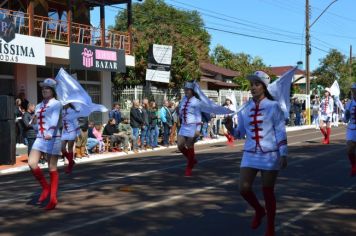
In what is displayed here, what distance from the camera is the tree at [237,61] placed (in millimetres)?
68956

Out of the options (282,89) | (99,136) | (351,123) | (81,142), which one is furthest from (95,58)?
(282,89)

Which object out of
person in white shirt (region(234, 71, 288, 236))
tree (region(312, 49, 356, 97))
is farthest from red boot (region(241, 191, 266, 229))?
tree (region(312, 49, 356, 97))

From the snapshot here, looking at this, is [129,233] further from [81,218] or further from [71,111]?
[71,111]

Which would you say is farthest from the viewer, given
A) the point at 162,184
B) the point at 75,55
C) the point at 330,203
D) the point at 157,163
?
the point at 75,55

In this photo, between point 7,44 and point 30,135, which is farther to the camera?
point 7,44

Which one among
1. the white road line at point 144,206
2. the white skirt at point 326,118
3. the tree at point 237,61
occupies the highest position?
the tree at point 237,61

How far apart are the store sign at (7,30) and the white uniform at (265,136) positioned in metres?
15.2

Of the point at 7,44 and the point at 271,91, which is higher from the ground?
the point at 7,44

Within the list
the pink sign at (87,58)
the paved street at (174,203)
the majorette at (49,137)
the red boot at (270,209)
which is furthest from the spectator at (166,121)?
the red boot at (270,209)

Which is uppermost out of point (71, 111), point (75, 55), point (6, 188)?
point (75, 55)

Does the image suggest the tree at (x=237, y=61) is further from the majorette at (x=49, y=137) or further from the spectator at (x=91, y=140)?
the majorette at (x=49, y=137)

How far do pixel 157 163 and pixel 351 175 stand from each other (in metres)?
5.36

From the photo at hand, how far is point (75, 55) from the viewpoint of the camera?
943 inches


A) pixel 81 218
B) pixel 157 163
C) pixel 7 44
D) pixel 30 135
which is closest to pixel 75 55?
pixel 7 44
